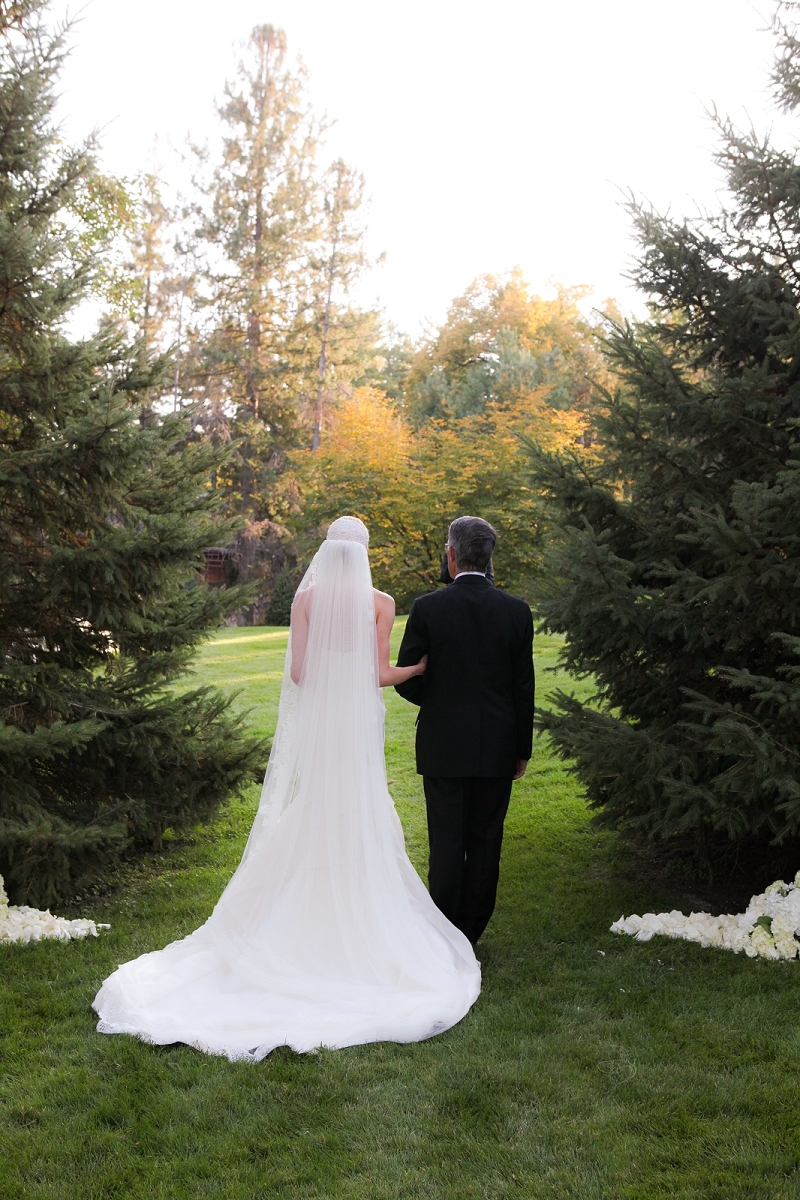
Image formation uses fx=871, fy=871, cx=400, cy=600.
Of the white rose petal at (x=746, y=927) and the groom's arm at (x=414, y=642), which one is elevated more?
the groom's arm at (x=414, y=642)

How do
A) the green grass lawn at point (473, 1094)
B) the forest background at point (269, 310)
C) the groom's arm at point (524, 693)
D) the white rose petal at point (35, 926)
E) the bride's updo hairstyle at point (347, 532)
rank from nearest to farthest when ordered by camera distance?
the green grass lawn at point (473, 1094) → the groom's arm at point (524, 693) → the bride's updo hairstyle at point (347, 532) → the white rose petal at point (35, 926) → the forest background at point (269, 310)

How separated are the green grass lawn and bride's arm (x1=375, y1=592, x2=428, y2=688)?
1.52 metres

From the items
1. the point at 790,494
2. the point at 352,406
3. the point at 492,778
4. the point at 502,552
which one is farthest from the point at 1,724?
the point at 352,406

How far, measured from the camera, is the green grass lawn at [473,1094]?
2664 mm

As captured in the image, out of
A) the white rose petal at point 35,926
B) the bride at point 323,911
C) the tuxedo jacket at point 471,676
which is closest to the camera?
the bride at point 323,911

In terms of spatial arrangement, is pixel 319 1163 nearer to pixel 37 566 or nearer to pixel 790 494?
pixel 790 494

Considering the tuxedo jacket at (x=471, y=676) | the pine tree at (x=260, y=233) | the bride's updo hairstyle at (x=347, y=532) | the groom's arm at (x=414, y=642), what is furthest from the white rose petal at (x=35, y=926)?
the pine tree at (x=260, y=233)

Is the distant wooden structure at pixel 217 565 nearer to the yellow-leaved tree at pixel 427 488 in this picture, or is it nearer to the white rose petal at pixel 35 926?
the yellow-leaved tree at pixel 427 488

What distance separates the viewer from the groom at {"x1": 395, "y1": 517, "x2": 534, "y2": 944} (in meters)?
4.40

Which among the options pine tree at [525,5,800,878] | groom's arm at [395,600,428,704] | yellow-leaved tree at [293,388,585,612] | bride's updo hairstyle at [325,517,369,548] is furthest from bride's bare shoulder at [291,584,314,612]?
yellow-leaved tree at [293,388,585,612]

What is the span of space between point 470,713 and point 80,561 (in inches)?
101

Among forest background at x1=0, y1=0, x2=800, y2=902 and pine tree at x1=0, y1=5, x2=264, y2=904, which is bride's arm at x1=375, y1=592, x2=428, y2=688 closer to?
forest background at x1=0, y1=0, x2=800, y2=902

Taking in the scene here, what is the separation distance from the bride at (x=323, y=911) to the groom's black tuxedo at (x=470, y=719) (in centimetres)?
18

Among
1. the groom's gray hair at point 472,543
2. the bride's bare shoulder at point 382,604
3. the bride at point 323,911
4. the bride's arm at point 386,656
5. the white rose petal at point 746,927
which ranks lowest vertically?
the white rose petal at point 746,927
